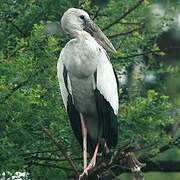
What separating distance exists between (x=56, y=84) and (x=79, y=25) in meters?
0.66

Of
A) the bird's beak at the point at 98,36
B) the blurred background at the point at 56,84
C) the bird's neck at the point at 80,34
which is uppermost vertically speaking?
the bird's neck at the point at 80,34

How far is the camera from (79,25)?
7.96 m

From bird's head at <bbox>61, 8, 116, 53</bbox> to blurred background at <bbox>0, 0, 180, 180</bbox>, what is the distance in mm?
192

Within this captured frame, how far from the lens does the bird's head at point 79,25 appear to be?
7910 mm

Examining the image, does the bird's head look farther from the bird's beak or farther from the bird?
the bird

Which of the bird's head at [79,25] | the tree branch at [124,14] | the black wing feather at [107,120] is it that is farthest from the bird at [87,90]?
the tree branch at [124,14]

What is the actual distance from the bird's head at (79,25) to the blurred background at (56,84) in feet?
0.63

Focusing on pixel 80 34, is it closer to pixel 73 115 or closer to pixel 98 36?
pixel 98 36

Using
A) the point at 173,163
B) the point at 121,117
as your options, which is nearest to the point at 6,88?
the point at 121,117

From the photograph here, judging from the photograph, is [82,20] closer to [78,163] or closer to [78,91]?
[78,91]

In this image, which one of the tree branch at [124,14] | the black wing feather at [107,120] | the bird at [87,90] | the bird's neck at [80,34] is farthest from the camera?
the tree branch at [124,14]

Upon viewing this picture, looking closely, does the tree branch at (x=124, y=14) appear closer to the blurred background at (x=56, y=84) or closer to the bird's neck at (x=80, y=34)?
the blurred background at (x=56, y=84)

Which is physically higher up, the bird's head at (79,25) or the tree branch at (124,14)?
the bird's head at (79,25)

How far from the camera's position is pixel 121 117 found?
344 inches
